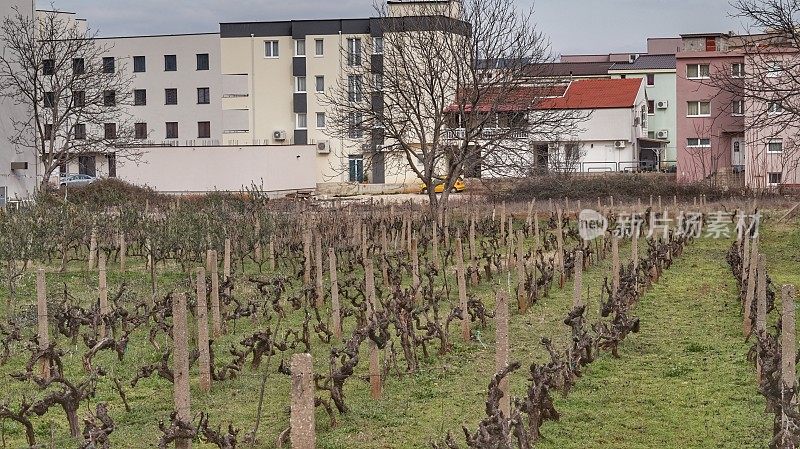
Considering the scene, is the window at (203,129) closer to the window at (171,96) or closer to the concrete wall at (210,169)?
the window at (171,96)

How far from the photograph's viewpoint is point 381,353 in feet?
41.0

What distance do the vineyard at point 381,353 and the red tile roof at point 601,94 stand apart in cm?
2926

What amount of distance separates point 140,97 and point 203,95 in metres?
3.36

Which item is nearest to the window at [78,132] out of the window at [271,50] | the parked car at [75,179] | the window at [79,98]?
the window at [79,98]

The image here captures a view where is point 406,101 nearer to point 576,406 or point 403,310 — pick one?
point 403,310

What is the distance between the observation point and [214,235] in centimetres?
2038

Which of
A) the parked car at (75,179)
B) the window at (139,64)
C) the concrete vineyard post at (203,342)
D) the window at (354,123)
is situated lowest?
the concrete vineyard post at (203,342)

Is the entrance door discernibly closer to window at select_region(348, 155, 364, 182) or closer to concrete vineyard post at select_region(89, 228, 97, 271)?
window at select_region(348, 155, 364, 182)

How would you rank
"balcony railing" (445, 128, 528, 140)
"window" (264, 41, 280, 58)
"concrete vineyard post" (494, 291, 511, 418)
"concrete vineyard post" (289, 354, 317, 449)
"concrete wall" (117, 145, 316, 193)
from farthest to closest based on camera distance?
"window" (264, 41, 280, 58)
"concrete wall" (117, 145, 316, 193)
"balcony railing" (445, 128, 528, 140)
"concrete vineyard post" (494, 291, 511, 418)
"concrete vineyard post" (289, 354, 317, 449)

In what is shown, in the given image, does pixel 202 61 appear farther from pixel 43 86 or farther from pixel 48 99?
pixel 43 86

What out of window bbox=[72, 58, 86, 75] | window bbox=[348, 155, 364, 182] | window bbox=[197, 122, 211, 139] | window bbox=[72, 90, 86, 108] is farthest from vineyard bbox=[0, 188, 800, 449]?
window bbox=[197, 122, 211, 139]

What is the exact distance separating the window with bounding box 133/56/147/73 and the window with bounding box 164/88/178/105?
5.08 ft

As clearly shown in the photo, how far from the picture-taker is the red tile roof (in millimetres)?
51537

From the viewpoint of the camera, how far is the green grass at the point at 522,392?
29.3 feet
